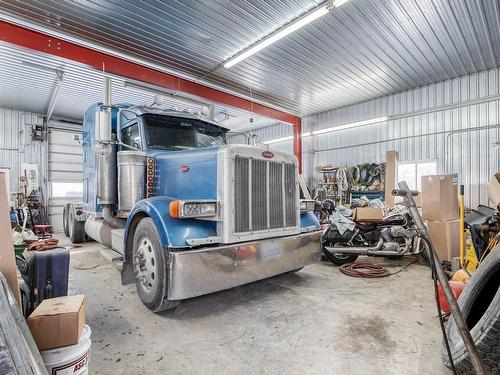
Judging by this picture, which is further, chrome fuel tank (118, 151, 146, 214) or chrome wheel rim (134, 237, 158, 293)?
chrome fuel tank (118, 151, 146, 214)

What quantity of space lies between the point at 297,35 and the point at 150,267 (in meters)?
5.35

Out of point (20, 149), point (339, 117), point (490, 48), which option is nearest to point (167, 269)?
point (490, 48)

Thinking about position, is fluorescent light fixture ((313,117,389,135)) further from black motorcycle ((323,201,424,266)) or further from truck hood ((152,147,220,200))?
truck hood ((152,147,220,200))

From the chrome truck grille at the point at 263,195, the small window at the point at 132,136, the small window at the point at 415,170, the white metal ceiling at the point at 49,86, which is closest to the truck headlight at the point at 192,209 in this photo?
the chrome truck grille at the point at 263,195

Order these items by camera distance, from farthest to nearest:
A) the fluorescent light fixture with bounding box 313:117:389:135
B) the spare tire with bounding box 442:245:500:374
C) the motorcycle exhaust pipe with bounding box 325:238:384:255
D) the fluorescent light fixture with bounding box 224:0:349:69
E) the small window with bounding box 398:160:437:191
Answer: the fluorescent light fixture with bounding box 313:117:389:135, the small window with bounding box 398:160:437:191, the fluorescent light fixture with bounding box 224:0:349:69, the motorcycle exhaust pipe with bounding box 325:238:384:255, the spare tire with bounding box 442:245:500:374

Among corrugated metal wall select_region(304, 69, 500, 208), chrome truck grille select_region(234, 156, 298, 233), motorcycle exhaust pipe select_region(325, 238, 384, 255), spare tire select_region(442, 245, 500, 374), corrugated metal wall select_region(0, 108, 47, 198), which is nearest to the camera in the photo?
spare tire select_region(442, 245, 500, 374)

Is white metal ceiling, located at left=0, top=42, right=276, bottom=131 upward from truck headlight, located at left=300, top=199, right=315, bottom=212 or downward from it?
upward

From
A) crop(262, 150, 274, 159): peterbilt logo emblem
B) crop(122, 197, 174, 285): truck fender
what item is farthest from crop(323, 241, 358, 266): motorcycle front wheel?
crop(122, 197, 174, 285): truck fender

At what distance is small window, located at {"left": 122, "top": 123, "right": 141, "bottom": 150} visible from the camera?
3957mm

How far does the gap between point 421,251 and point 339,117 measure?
705 cm

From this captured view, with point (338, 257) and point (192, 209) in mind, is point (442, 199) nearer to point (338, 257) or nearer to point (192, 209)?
point (338, 257)

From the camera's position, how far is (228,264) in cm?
276

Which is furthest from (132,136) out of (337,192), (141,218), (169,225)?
(337,192)

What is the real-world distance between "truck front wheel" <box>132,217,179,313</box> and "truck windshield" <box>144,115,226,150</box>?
52.0 inches
